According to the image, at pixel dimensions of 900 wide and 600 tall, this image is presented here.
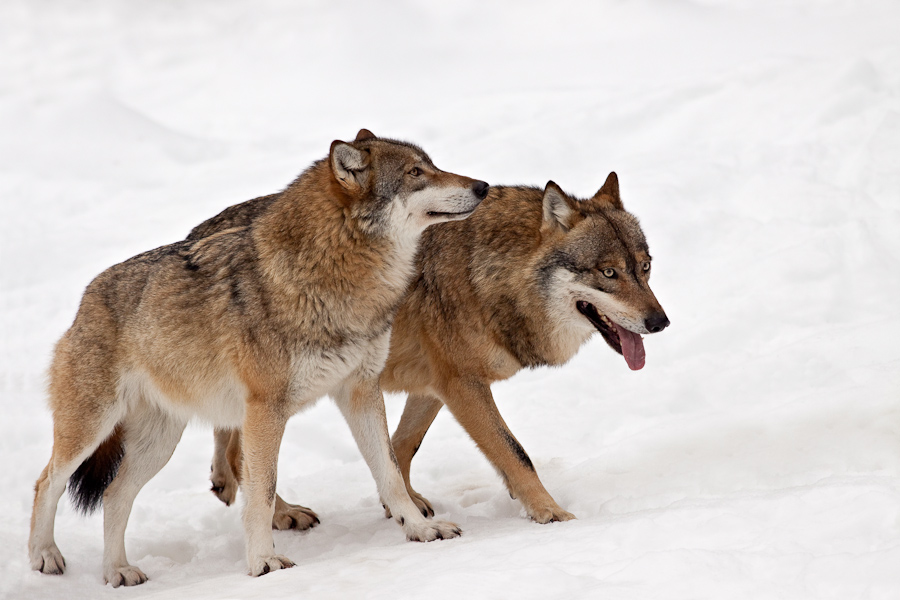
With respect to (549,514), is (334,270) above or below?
above

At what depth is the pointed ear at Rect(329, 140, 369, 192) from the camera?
4426 millimetres

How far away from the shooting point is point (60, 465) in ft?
16.2

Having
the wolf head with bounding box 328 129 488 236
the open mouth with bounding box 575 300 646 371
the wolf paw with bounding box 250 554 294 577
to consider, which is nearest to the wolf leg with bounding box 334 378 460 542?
the wolf paw with bounding box 250 554 294 577

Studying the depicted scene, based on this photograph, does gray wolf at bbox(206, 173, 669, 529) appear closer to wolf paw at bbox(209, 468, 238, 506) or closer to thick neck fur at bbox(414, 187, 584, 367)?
thick neck fur at bbox(414, 187, 584, 367)

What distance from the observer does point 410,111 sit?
1451 cm

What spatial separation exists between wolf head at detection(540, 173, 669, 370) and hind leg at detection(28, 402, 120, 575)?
2636 mm

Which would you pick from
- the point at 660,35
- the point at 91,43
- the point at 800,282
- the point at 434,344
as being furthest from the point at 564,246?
the point at 91,43

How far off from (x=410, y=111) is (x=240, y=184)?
3.47 meters

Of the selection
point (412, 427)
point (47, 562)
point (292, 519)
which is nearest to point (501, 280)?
point (412, 427)

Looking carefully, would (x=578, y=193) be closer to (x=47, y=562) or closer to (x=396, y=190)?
(x=396, y=190)

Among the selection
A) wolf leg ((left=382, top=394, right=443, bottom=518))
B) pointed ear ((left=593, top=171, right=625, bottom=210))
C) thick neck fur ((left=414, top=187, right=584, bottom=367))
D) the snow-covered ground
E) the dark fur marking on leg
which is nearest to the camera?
the snow-covered ground

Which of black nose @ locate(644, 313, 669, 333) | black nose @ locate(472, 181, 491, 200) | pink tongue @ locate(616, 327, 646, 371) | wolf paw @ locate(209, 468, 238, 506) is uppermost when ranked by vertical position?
black nose @ locate(472, 181, 491, 200)

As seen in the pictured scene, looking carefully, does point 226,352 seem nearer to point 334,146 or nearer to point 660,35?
point 334,146

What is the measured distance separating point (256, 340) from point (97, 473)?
1450 millimetres
